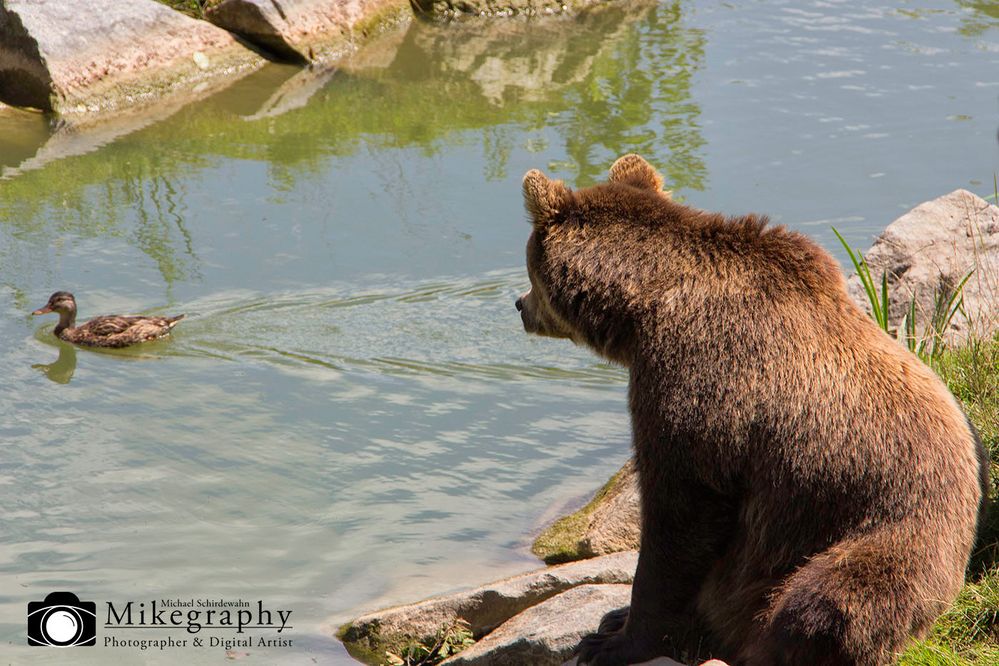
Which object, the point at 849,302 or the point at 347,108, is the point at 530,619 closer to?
the point at 849,302

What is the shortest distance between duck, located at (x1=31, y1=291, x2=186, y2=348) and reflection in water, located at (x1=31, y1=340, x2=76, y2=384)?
9cm

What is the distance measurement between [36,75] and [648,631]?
516 inches

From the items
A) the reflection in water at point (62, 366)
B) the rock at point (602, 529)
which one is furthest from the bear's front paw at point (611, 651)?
the reflection in water at point (62, 366)

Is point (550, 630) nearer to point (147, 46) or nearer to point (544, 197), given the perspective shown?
point (544, 197)

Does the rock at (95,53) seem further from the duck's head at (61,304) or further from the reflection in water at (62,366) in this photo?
the reflection in water at (62,366)

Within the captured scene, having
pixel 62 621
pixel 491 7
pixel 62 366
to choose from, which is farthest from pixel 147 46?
pixel 62 621

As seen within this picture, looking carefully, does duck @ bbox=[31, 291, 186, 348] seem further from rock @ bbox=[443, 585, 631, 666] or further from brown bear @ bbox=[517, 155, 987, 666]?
brown bear @ bbox=[517, 155, 987, 666]

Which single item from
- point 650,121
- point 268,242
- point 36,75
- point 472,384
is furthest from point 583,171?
point 36,75

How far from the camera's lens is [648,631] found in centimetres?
462

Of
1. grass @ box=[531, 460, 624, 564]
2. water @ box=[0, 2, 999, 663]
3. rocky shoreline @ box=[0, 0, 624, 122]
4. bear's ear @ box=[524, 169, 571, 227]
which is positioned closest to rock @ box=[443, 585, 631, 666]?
water @ box=[0, 2, 999, 663]

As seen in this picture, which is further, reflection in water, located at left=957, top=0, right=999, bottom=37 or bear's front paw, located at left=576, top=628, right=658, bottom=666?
reflection in water, located at left=957, top=0, right=999, bottom=37

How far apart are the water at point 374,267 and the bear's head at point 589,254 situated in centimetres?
271

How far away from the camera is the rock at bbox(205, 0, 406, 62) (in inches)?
667

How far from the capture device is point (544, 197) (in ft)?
16.4
